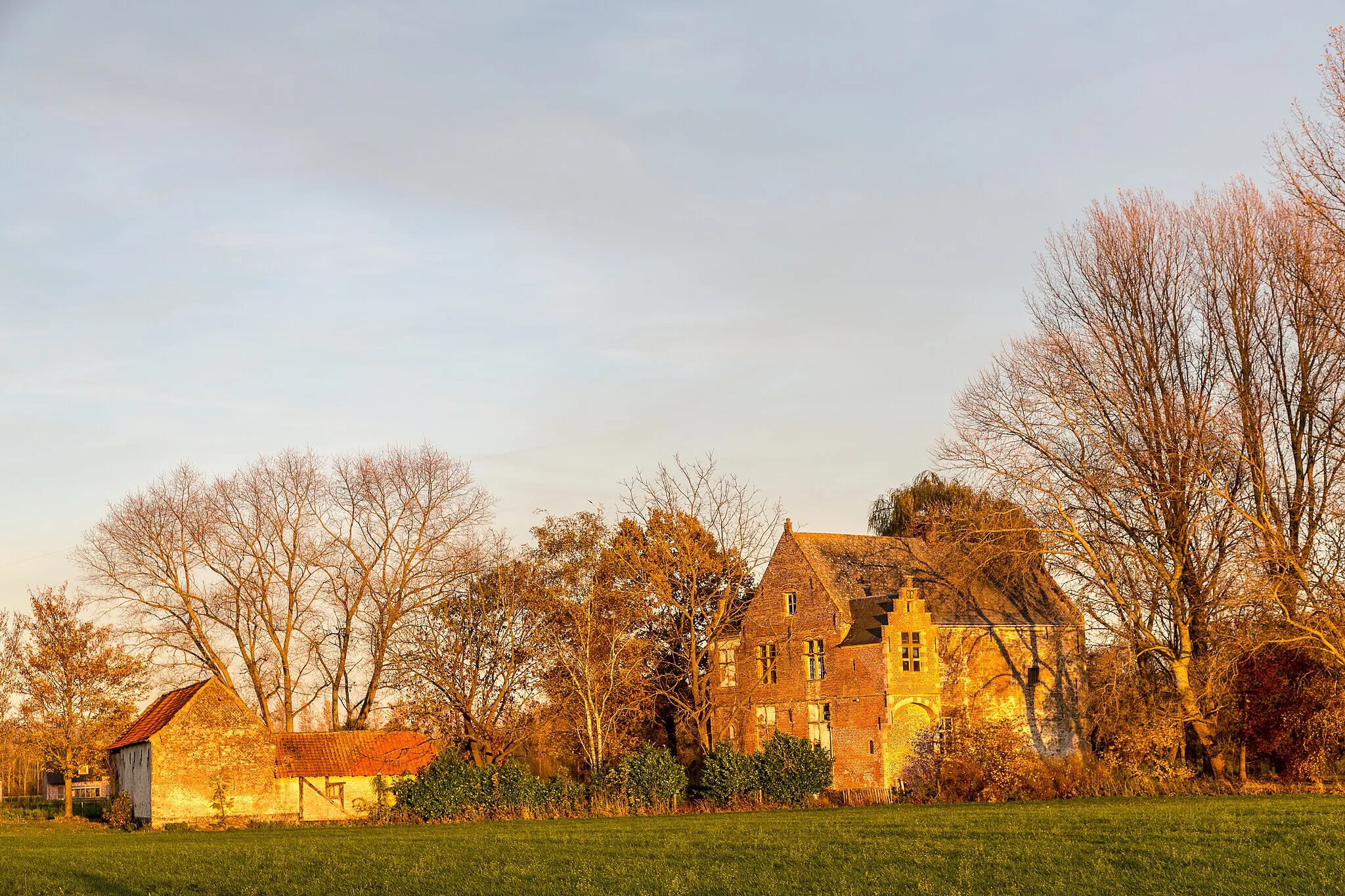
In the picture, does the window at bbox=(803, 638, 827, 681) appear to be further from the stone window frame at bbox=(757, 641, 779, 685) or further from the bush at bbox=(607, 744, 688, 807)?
the bush at bbox=(607, 744, 688, 807)

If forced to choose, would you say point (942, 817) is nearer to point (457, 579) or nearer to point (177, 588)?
point (457, 579)

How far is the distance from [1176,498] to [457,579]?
84.6ft

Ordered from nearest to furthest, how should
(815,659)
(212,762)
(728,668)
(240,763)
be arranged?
(212,762) → (240,763) → (815,659) → (728,668)

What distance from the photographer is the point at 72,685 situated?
170 feet

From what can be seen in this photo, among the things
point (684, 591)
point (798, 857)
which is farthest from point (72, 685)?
point (798, 857)

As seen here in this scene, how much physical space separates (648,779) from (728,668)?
406 inches

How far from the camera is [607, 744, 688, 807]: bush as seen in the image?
3884 centimetres

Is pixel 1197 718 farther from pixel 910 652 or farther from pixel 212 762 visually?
pixel 212 762

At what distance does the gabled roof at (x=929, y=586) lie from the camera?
148 feet

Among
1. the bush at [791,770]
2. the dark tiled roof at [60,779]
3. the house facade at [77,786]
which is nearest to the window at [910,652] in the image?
the bush at [791,770]

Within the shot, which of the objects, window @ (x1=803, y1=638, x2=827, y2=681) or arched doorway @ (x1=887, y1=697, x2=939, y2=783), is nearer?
arched doorway @ (x1=887, y1=697, x2=939, y2=783)

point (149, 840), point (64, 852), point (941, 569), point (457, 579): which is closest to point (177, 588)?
point (457, 579)

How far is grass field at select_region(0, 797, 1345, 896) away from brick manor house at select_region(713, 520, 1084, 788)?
11852mm

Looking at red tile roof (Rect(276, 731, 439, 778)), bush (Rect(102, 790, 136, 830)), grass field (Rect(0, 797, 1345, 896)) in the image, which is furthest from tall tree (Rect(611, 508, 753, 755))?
bush (Rect(102, 790, 136, 830))
